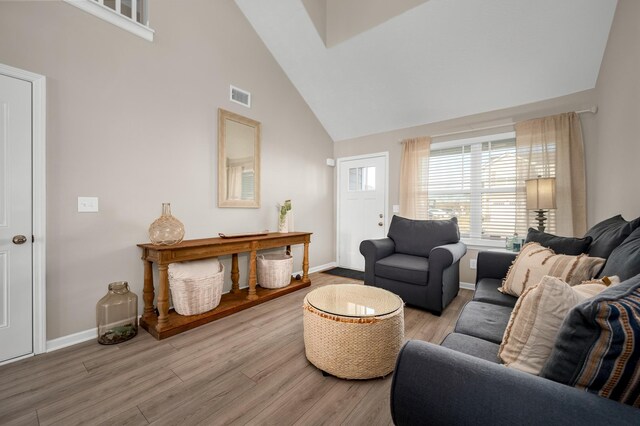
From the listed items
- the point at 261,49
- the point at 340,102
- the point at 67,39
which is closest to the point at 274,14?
the point at 261,49

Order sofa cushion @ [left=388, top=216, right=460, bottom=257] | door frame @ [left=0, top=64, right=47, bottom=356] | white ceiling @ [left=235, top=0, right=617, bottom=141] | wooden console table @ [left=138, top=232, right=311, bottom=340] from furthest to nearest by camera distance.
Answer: sofa cushion @ [left=388, top=216, right=460, bottom=257] → white ceiling @ [left=235, top=0, right=617, bottom=141] → wooden console table @ [left=138, top=232, right=311, bottom=340] → door frame @ [left=0, top=64, right=47, bottom=356]

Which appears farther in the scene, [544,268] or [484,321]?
[544,268]

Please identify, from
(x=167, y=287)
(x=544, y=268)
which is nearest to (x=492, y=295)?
(x=544, y=268)

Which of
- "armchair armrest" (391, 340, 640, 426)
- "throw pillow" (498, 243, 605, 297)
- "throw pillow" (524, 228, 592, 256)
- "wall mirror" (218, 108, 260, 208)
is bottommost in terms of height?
"armchair armrest" (391, 340, 640, 426)

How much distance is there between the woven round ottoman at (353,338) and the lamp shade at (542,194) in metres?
2.05

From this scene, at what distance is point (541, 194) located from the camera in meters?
2.63

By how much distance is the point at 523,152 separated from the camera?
3.11 meters

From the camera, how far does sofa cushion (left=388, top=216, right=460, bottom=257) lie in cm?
308

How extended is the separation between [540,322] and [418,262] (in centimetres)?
206

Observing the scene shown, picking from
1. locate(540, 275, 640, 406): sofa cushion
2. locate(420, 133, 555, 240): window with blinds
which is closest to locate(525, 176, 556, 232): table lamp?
locate(420, 133, 555, 240): window with blinds

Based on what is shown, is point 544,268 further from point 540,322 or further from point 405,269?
point 405,269

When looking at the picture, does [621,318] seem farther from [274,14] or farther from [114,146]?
[274,14]

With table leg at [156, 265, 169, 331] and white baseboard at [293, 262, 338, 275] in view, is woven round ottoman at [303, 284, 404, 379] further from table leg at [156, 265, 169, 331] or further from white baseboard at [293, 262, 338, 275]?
white baseboard at [293, 262, 338, 275]

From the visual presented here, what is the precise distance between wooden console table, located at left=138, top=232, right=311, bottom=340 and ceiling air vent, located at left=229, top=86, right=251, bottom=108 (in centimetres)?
170
